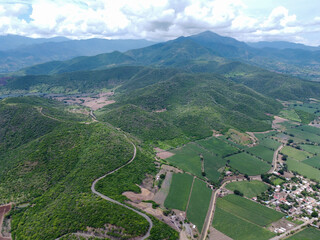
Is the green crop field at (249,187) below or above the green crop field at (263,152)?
below

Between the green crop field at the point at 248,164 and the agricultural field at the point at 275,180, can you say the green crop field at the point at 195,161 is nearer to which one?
the green crop field at the point at 248,164

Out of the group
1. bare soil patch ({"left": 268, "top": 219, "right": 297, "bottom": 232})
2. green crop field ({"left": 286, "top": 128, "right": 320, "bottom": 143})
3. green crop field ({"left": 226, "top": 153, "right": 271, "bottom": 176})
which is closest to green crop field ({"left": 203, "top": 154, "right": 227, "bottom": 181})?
green crop field ({"left": 226, "top": 153, "right": 271, "bottom": 176})

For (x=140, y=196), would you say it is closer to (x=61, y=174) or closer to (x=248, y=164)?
(x=61, y=174)

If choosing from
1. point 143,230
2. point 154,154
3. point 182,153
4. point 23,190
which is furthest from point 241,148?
point 23,190

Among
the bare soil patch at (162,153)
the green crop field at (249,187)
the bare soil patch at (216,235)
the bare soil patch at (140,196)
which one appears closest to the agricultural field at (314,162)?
the green crop field at (249,187)

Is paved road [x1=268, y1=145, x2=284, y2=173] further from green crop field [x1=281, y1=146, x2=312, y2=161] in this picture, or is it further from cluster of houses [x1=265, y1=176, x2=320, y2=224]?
cluster of houses [x1=265, y1=176, x2=320, y2=224]

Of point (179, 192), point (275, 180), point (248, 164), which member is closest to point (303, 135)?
point (248, 164)
